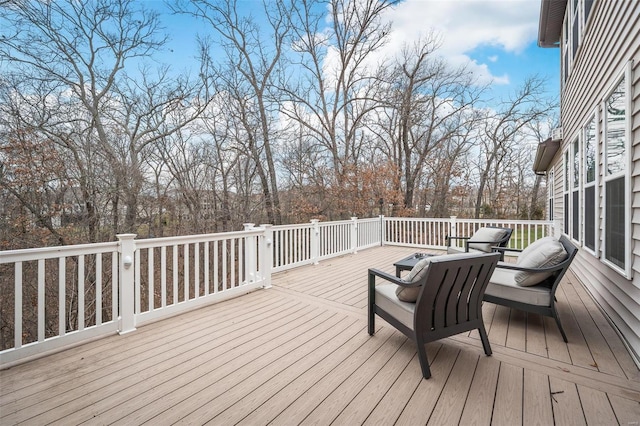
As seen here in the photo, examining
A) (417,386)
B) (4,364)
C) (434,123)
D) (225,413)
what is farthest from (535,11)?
(4,364)

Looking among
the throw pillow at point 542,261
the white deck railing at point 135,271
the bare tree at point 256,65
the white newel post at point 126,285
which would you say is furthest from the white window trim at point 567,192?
the bare tree at point 256,65

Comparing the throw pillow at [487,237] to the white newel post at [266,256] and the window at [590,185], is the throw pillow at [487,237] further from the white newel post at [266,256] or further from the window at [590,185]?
the white newel post at [266,256]

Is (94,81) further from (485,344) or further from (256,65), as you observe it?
(485,344)

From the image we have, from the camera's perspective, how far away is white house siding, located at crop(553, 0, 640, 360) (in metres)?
2.29

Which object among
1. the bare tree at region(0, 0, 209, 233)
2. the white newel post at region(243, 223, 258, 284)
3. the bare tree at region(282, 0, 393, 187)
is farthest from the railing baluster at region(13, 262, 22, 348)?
the bare tree at region(282, 0, 393, 187)

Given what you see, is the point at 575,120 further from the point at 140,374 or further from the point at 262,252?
the point at 140,374

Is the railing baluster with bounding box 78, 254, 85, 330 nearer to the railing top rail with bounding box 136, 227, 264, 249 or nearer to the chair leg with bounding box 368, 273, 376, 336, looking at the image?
the railing top rail with bounding box 136, 227, 264, 249

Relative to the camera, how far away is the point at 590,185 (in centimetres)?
363

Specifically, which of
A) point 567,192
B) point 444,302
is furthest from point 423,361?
point 567,192

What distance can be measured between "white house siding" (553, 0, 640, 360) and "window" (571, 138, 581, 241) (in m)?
0.27

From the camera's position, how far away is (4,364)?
7.38ft

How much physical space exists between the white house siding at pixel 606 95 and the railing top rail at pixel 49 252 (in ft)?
15.1

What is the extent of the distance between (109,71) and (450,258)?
10.5 metres

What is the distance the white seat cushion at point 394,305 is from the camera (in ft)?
7.44
